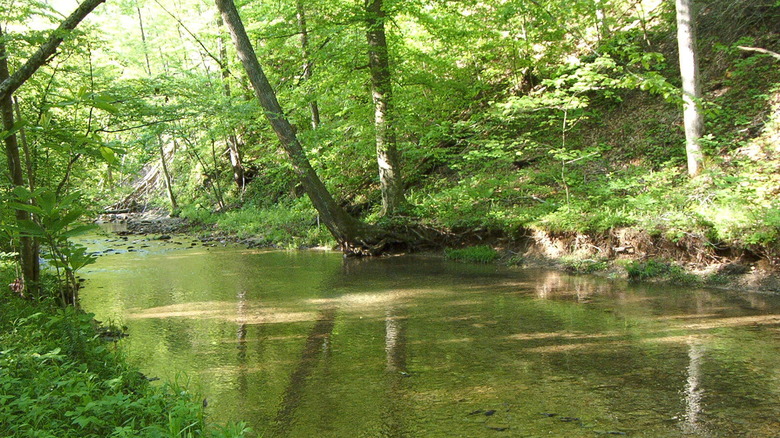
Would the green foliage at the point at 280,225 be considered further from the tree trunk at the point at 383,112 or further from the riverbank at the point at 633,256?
the riverbank at the point at 633,256

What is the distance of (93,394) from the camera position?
Result: 3318 millimetres

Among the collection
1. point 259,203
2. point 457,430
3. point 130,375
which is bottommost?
point 457,430

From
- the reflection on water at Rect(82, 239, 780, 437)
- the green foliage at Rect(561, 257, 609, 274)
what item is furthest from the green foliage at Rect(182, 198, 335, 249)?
the green foliage at Rect(561, 257, 609, 274)

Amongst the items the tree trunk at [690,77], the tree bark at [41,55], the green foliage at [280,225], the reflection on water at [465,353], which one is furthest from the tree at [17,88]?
the tree trunk at [690,77]

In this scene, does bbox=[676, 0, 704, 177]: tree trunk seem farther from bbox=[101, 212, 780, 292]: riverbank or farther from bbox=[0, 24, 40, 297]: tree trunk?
bbox=[0, 24, 40, 297]: tree trunk

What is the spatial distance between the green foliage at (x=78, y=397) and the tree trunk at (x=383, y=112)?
8.64 metres

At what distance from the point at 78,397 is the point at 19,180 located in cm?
347

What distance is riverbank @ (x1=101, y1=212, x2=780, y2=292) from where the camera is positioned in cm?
757

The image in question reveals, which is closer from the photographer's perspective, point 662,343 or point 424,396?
point 424,396

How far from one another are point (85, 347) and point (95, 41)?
14.8ft

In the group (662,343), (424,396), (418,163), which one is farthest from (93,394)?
(418,163)

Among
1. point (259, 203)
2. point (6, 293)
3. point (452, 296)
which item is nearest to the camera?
point (6, 293)

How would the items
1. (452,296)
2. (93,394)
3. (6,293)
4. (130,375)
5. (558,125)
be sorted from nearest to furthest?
(93,394) → (130,375) → (6,293) → (452,296) → (558,125)

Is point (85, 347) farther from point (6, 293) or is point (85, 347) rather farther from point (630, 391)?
point (630, 391)
